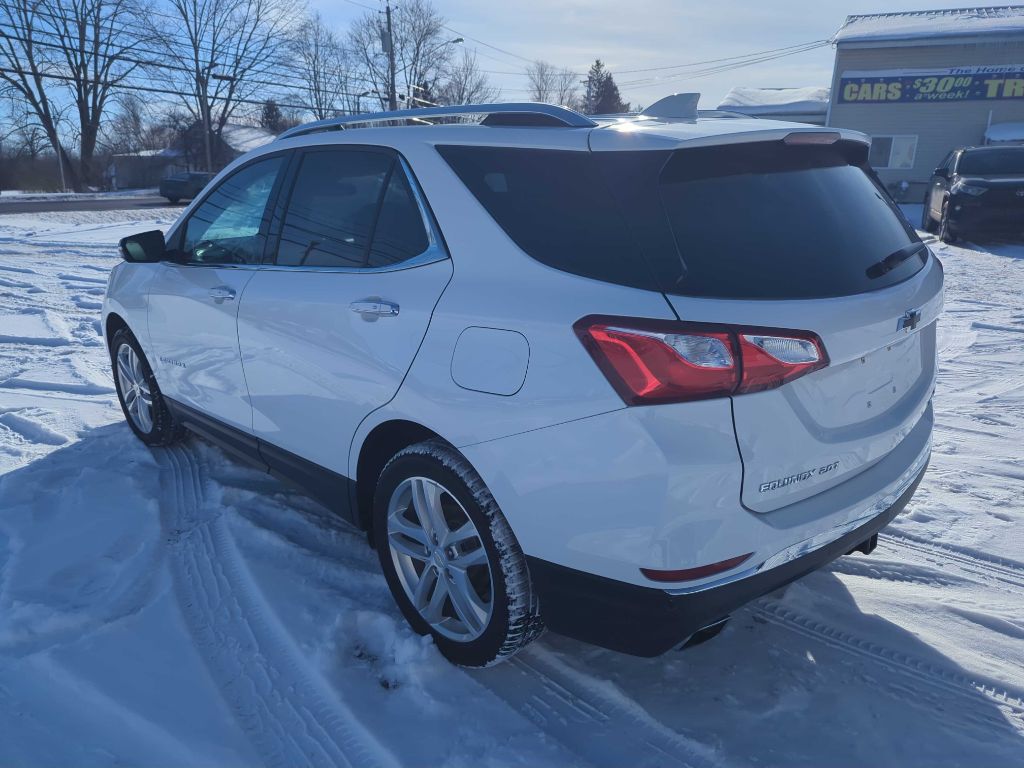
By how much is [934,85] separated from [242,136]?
158ft

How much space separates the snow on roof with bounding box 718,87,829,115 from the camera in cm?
3008

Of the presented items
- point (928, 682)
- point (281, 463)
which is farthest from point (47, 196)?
point (928, 682)

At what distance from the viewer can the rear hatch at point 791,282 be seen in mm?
1925

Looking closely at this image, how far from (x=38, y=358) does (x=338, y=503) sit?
16.2ft

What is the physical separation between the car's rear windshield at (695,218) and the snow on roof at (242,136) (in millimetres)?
57644

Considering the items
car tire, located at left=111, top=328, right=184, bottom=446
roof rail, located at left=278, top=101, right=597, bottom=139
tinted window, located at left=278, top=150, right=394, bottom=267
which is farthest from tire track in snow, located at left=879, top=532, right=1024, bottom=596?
car tire, located at left=111, top=328, right=184, bottom=446

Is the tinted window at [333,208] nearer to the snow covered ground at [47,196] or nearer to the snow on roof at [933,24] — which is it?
the snow on roof at [933,24]

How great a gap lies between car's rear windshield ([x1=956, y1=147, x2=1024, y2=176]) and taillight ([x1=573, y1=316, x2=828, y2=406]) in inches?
561

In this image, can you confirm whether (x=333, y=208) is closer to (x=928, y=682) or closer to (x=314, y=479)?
(x=314, y=479)

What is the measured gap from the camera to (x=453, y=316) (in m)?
2.29

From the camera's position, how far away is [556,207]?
220cm

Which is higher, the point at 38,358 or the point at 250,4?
the point at 250,4

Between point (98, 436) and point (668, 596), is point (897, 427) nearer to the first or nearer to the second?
point (668, 596)

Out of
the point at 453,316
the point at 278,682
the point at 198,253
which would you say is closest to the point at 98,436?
the point at 198,253
